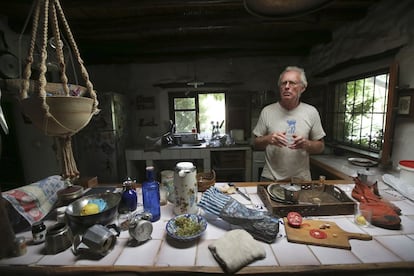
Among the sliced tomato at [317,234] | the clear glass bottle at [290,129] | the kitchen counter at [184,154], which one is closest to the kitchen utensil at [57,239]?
the sliced tomato at [317,234]

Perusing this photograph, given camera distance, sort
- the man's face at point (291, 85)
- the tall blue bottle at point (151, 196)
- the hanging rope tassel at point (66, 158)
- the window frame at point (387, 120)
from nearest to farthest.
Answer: the hanging rope tassel at point (66, 158), the tall blue bottle at point (151, 196), the man's face at point (291, 85), the window frame at point (387, 120)

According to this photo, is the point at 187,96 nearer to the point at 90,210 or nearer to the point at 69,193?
the point at 69,193

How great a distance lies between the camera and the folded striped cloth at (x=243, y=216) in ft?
2.58

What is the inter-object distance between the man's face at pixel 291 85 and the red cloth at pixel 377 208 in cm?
74

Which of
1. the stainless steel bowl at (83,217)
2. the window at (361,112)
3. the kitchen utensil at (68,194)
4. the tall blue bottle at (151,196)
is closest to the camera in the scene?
the stainless steel bowl at (83,217)

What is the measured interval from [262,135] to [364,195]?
0.79 metres

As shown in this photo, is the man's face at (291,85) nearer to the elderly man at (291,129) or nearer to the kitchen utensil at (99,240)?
the elderly man at (291,129)

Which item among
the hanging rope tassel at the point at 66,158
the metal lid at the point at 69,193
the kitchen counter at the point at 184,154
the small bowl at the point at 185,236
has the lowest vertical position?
the kitchen counter at the point at 184,154

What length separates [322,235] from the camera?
786 millimetres

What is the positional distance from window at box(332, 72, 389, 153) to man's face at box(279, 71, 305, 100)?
0.96m

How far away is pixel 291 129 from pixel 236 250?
1129 mm

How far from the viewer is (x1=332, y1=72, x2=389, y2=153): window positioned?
1934 millimetres

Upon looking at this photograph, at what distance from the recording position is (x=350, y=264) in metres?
0.66

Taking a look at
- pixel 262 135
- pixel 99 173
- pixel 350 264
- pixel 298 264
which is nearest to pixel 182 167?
pixel 298 264
